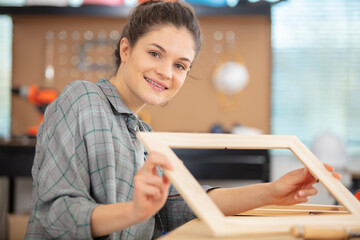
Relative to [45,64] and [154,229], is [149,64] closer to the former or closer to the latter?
[154,229]

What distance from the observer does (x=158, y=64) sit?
3.14ft

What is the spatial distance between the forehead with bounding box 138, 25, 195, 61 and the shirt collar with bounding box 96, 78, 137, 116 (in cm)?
14

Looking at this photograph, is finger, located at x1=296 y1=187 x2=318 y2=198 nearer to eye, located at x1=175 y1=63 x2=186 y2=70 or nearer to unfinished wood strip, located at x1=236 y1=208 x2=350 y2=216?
unfinished wood strip, located at x1=236 y1=208 x2=350 y2=216

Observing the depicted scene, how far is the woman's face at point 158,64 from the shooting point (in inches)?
37.3

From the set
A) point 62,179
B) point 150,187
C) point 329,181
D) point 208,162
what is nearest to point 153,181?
point 150,187

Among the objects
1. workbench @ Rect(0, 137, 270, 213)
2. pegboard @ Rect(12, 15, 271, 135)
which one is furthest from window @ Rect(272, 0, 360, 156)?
workbench @ Rect(0, 137, 270, 213)

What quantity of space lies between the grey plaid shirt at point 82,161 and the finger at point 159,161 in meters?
0.16

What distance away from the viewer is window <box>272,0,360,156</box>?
126 inches

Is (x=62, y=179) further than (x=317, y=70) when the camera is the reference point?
No

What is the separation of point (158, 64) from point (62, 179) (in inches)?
14.2

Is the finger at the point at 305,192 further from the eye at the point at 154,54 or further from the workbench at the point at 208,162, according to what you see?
the workbench at the point at 208,162

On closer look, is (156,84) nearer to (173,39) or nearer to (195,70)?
(173,39)

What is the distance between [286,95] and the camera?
3230 millimetres

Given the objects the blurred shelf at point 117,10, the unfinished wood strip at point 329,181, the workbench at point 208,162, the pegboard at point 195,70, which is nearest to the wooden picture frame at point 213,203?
the unfinished wood strip at point 329,181
